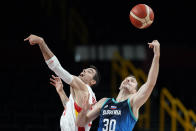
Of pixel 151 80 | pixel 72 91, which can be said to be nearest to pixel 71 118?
pixel 72 91

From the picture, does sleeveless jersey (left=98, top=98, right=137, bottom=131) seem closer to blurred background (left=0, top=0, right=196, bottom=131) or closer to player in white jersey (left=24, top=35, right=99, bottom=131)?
player in white jersey (left=24, top=35, right=99, bottom=131)

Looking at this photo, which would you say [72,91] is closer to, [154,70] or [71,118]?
[71,118]

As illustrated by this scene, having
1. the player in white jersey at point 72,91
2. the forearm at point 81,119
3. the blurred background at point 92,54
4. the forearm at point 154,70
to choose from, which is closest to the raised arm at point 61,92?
the player in white jersey at point 72,91

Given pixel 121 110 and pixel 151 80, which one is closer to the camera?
pixel 151 80

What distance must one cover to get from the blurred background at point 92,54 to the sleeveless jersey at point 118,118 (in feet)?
15.6

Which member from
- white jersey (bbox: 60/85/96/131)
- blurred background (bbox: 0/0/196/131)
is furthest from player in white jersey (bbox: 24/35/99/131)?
blurred background (bbox: 0/0/196/131)

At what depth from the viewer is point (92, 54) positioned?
1933cm

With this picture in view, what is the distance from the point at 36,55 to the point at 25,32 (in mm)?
1406

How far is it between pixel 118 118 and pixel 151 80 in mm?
640

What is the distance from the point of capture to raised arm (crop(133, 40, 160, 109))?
5.91 meters

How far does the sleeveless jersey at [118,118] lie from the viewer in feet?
20.2

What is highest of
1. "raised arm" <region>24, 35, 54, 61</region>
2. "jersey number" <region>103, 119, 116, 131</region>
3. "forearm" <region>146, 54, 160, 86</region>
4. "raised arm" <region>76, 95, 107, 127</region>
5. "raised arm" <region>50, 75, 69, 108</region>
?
"raised arm" <region>24, 35, 54, 61</region>

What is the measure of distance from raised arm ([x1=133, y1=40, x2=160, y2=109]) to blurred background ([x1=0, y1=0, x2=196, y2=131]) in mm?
4823

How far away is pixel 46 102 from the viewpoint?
13.2m
